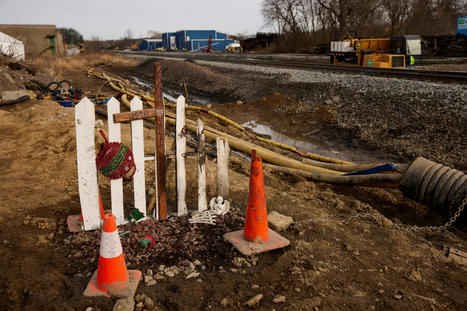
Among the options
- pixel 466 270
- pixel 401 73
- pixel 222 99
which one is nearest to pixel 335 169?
pixel 466 270

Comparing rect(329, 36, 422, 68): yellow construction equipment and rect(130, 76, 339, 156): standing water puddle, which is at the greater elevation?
rect(329, 36, 422, 68): yellow construction equipment

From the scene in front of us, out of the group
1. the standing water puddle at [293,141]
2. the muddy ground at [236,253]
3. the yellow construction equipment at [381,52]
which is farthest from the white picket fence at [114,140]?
the yellow construction equipment at [381,52]

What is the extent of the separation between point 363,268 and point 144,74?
100 ft

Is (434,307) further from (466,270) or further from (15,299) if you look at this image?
(15,299)

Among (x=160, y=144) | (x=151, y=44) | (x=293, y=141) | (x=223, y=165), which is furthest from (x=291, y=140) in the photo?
(x=151, y=44)

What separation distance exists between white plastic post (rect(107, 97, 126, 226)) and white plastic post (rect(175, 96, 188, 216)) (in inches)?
23.1

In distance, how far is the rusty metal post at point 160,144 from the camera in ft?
11.5

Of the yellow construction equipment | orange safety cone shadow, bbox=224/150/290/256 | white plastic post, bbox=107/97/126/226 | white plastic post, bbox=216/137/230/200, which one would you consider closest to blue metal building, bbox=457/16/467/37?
the yellow construction equipment

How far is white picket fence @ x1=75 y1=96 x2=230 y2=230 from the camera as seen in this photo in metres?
3.20

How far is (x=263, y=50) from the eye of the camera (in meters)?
50.4

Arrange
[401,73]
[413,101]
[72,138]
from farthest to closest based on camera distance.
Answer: [401,73] → [413,101] → [72,138]

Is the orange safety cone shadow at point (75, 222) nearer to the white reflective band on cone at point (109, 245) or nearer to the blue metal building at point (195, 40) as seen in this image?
the white reflective band on cone at point (109, 245)

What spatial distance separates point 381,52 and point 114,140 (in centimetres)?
1829

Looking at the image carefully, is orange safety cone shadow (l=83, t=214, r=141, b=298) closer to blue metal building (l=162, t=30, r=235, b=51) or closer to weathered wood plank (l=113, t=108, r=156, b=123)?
weathered wood plank (l=113, t=108, r=156, b=123)
